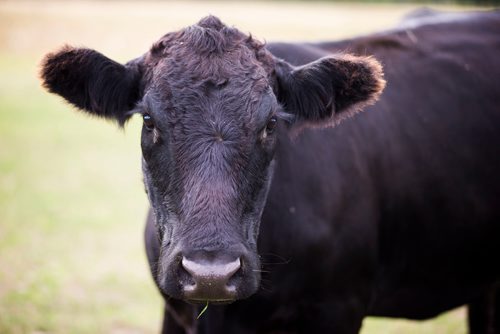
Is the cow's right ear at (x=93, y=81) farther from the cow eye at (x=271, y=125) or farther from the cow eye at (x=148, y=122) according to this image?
the cow eye at (x=271, y=125)

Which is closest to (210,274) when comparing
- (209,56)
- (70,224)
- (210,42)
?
(209,56)

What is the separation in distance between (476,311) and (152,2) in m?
31.3

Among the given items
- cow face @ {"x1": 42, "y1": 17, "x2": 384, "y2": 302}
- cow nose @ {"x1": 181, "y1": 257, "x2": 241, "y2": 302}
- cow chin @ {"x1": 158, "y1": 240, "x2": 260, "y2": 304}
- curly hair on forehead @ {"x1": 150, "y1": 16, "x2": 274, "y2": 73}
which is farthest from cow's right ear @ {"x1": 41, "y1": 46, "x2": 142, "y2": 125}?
cow nose @ {"x1": 181, "y1": 257, "x2": 241, "y2": 302}

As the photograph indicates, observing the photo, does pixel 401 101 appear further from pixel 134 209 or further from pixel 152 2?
pixel 152 2

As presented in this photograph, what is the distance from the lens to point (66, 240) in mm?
8961

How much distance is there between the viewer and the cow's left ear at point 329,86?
3.93m

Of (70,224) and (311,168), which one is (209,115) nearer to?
(311,168)

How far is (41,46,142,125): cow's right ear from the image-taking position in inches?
153

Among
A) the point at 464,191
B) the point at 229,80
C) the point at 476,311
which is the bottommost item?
the point at 476,311

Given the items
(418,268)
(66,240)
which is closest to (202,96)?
(418,268)

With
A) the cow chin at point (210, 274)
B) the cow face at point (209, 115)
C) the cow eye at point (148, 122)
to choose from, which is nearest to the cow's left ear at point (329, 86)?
the cow face at point (209, 115)

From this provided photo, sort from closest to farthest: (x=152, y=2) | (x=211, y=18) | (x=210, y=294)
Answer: (x=210, y=294)
(x=211, y=18)
(x=152, y=2)

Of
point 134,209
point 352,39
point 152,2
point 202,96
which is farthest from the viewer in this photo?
point 152,2

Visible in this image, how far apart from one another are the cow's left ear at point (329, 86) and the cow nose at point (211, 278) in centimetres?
126
